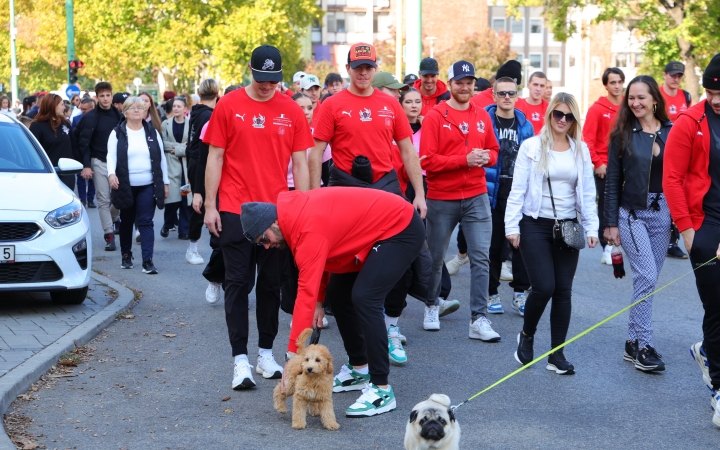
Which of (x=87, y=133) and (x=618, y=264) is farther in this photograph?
(x=87, y=133)

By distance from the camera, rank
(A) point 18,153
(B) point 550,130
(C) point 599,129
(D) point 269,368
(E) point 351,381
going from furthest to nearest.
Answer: (C) point 599,129, (A) point 18,153, (B) point 550,130, (D) point 269,368, (E) point 351,381

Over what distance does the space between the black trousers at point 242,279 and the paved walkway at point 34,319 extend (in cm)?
162

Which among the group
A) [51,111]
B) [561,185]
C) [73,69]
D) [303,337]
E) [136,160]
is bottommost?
[303,337]

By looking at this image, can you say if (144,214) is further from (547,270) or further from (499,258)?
(547,270)

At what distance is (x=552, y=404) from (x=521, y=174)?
1.76 meters

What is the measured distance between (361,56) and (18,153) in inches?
171

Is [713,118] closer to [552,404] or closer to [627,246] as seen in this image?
[627,246]

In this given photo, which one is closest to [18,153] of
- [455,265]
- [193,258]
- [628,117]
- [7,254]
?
[7,254]

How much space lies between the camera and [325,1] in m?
100

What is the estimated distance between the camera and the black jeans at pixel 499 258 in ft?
31.2

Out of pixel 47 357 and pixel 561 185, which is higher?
pixel 561 185

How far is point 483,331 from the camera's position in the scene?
8297 mm

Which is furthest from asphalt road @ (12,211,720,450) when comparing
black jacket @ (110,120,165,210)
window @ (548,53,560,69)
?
window @ (548,53,560,69)

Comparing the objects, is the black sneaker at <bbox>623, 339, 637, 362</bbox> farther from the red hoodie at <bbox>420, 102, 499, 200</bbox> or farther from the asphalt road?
the red hoodie at <bbox>420, 102, 499, 200</bbox>
